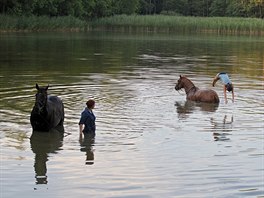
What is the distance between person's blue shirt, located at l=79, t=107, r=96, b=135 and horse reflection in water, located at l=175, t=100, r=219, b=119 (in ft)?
13.3

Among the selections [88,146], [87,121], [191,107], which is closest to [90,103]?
[87,121]

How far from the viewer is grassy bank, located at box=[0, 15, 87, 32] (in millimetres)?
73125

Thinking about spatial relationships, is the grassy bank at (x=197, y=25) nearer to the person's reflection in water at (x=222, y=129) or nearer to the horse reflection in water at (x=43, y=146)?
the person's reflection in water at (x=222, y=129)

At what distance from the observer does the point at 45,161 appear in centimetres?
1135

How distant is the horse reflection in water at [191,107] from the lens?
17.8 metres

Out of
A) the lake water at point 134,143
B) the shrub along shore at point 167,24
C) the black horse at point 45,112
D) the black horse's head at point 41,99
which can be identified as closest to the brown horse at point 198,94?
the lake water at point 134,143

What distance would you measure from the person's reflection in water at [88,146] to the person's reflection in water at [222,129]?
2.86m

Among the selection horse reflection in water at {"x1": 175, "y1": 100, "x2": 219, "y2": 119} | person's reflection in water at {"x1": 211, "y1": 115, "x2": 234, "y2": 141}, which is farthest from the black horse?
horse reflection in water at {"x1": 175, "y1": 100, "x2": 219, "y2": 119}

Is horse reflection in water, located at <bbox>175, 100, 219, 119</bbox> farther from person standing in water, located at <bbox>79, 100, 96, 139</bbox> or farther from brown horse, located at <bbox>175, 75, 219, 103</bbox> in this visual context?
person standing in water, located at <bbox>79, 100, 96, 139</bbox>

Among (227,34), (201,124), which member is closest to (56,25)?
(227,34)

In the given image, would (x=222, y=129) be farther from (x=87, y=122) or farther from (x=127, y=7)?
(x=127, y=7)

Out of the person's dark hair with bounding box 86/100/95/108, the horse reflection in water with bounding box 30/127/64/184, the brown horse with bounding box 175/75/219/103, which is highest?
the person's dark hair with bounding box 86/100/95/108

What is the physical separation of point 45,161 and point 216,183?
11.0 feet

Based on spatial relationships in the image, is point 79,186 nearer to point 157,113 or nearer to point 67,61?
point 157,113
